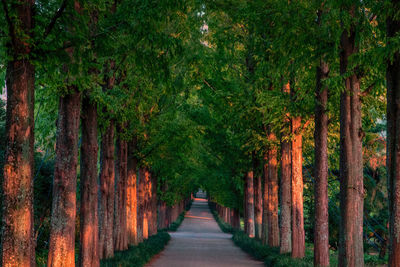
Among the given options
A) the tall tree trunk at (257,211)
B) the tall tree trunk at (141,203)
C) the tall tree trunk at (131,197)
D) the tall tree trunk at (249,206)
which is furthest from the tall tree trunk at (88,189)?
the tall tree trunk at (249,206)

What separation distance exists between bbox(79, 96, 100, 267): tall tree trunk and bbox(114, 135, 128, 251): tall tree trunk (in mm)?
7007

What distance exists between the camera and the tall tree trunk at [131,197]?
23938mm

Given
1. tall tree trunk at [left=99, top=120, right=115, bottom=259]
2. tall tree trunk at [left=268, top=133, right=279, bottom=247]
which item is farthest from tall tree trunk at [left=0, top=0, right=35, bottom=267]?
tall tree trunk at [left=268, top=133, right=279, bottom=247]

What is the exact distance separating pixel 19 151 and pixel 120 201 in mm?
13746

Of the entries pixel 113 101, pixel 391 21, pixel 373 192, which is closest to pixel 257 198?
pixel 373 192

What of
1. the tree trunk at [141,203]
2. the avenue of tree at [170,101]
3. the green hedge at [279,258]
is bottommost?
the green hedge at [279,258]

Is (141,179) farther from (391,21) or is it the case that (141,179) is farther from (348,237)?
(391,21)

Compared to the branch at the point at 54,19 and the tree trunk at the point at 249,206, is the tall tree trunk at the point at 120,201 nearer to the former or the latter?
the branch at the point at 54,19

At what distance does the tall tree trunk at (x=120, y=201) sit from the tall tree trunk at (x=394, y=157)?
13.5m

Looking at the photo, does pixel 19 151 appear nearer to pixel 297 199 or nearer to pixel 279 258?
pixel 279 258

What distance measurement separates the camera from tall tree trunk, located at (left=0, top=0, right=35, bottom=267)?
24.8 feet

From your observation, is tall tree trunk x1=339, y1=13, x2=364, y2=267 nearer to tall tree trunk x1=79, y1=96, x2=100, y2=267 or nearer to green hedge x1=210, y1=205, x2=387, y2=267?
green hedge x1=210, y1=205, x2=387, y2=267

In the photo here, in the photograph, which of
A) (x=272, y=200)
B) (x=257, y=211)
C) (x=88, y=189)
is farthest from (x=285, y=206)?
(x=257, y=211)

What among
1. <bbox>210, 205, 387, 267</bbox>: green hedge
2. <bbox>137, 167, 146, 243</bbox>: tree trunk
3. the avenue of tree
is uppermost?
the avenue of tree
